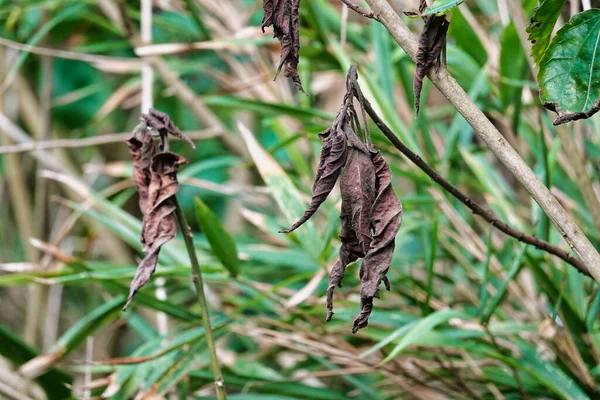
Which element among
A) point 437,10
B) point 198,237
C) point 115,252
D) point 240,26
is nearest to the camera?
point 437,10

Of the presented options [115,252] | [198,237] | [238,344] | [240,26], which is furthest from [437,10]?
[115,252]

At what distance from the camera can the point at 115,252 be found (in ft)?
4.92

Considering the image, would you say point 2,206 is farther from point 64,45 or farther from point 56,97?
point 64,45

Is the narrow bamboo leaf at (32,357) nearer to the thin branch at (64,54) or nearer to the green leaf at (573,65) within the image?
the thin branch at (64,54)

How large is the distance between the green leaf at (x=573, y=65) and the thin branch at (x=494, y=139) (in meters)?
0.03

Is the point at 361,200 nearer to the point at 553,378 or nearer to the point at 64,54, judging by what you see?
the point at 553,378

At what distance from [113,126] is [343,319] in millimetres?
1086

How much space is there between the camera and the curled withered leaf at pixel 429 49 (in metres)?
0.35

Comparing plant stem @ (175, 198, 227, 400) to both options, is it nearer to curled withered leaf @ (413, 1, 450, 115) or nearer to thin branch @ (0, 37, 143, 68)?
curled withered leaf @ (413, 1, 450, 115)

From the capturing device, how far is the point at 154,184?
45 cm

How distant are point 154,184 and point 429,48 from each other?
185 mm

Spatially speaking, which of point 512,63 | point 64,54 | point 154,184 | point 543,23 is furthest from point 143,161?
point 64,54

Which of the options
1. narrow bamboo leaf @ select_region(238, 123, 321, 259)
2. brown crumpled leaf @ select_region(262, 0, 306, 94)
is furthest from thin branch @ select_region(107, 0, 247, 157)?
brown crumpled leaf @ select_region(262, 0, 306, 94)

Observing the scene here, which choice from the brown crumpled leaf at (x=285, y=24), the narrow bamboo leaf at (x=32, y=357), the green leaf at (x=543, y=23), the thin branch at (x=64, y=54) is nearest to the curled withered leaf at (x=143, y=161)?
the brown crumpled leaf at (x=285, y=24)
